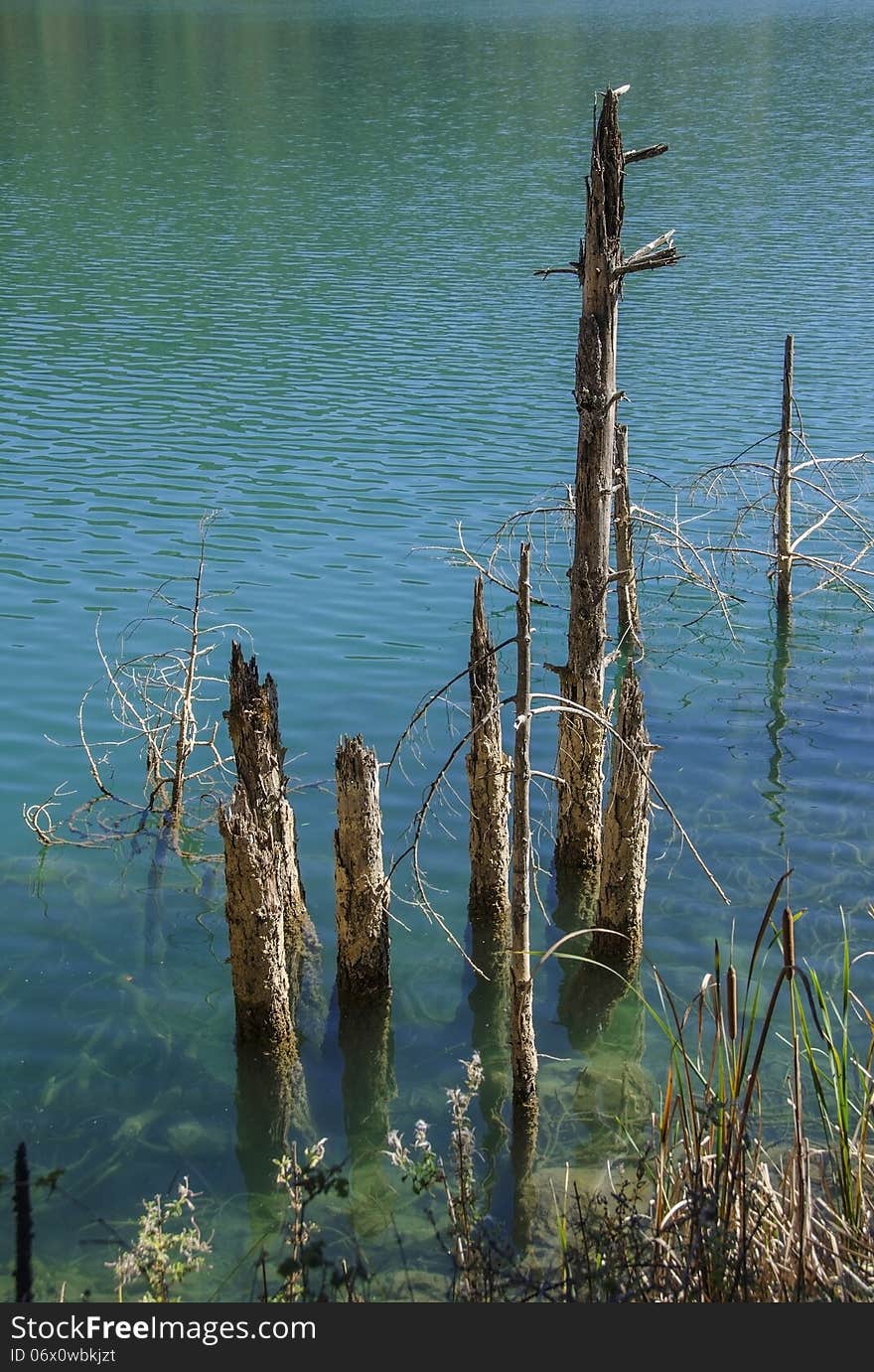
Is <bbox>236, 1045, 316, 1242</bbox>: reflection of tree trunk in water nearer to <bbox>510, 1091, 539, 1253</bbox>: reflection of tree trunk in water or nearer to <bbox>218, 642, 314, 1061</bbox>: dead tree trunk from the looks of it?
<bbox>218, 642, 314, 1061</bbox>: dead tree trunk

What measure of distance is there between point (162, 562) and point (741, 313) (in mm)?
19918

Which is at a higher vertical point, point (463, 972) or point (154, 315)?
point (154, 315)

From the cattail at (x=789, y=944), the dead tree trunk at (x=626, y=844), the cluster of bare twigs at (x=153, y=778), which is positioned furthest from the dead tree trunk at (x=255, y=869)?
the cattail at (x=789, y=944)

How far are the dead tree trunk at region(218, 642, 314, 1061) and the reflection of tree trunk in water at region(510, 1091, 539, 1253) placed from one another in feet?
6.42

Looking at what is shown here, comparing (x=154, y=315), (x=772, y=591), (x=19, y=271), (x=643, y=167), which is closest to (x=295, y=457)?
(x=772, y=591)

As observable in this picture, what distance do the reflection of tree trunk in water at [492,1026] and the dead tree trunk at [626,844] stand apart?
2.80 ft

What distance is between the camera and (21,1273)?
6320mm

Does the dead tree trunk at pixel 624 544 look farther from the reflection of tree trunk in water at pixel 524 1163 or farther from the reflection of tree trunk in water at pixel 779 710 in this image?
the reflection of tree trunk in water at pixel 524 1163

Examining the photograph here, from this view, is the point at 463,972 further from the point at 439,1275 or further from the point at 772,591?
the point at 772,591

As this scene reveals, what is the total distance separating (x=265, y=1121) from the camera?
1052 cm

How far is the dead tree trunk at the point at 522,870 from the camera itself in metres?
9.08

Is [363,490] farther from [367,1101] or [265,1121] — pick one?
[265,1121]

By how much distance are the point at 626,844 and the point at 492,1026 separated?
1.89m

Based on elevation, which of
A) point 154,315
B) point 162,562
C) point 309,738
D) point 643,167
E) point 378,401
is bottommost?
point 309,738
